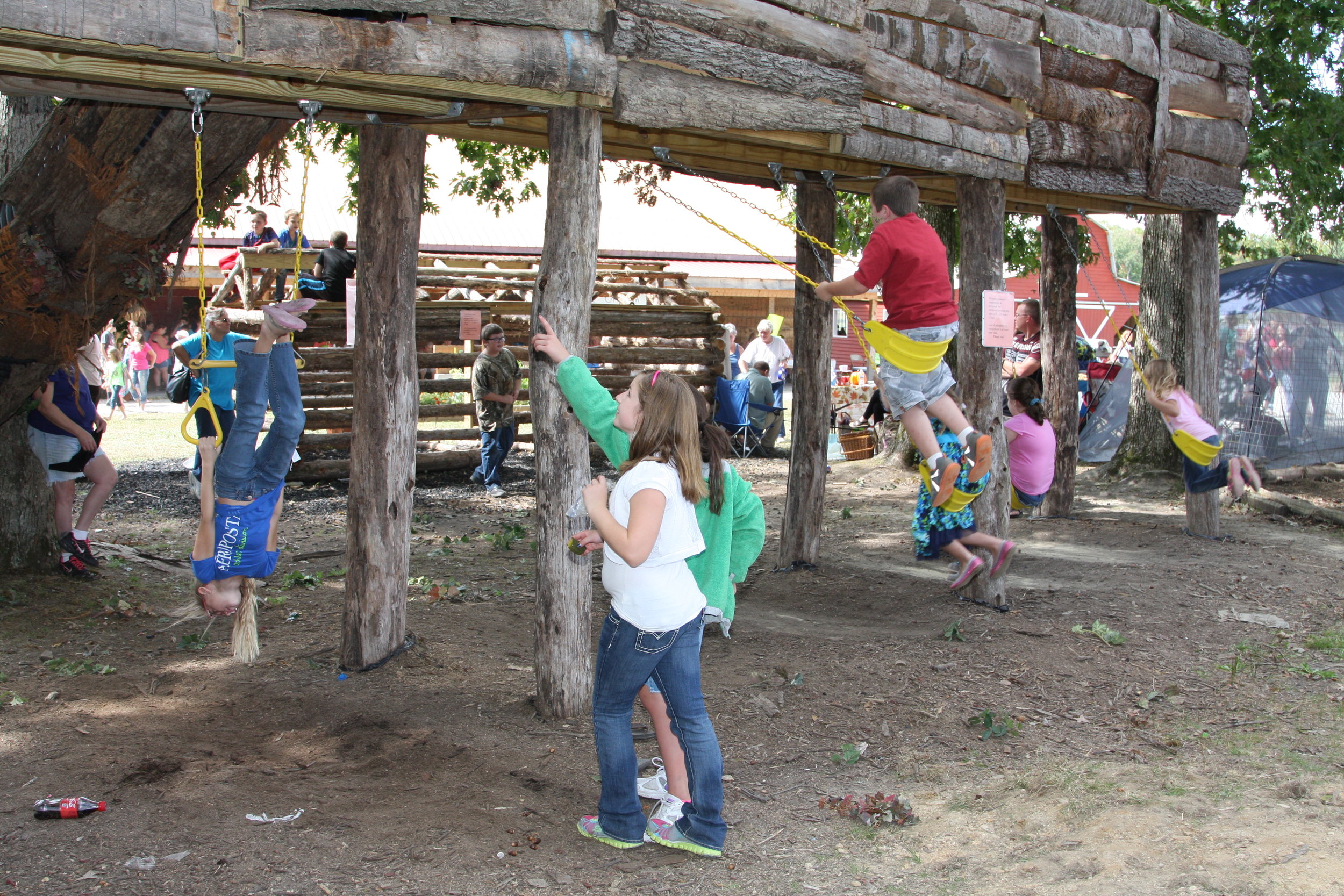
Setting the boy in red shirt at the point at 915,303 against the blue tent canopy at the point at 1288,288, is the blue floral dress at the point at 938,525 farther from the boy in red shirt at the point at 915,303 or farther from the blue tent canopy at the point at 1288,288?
the blue tent canopy at the point at 1288,288

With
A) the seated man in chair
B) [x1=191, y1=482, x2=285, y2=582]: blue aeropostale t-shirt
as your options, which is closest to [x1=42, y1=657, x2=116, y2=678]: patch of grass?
[x1=191, y1=482, x2=285, y2=582]: blue aeropostale t-shirt

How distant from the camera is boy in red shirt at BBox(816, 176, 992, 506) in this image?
597 cm

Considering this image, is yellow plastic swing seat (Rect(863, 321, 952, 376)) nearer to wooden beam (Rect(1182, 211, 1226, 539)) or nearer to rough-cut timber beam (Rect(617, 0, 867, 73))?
rough-cut timber beam (Rect(617, 0, 867, 73))

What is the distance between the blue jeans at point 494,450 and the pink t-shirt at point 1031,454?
20.7 feet

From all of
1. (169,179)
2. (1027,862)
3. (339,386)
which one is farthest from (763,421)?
(1027,862)

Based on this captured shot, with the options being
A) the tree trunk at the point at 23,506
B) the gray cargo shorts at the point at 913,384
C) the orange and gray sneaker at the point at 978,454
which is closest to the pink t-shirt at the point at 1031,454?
the orange and gray sneaker at the point at 978,454

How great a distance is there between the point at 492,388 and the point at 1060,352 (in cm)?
674

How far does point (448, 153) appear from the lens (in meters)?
25.6

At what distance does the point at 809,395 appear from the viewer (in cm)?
862

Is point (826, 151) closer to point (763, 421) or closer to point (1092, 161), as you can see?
point (1092, 161)

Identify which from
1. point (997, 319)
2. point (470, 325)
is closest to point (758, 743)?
point (997, 319)

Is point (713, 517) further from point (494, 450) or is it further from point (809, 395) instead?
point (494, 450)

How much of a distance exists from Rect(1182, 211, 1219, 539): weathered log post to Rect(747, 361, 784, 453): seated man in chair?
7.57 meters

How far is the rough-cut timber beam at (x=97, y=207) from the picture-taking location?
5.69 metres
